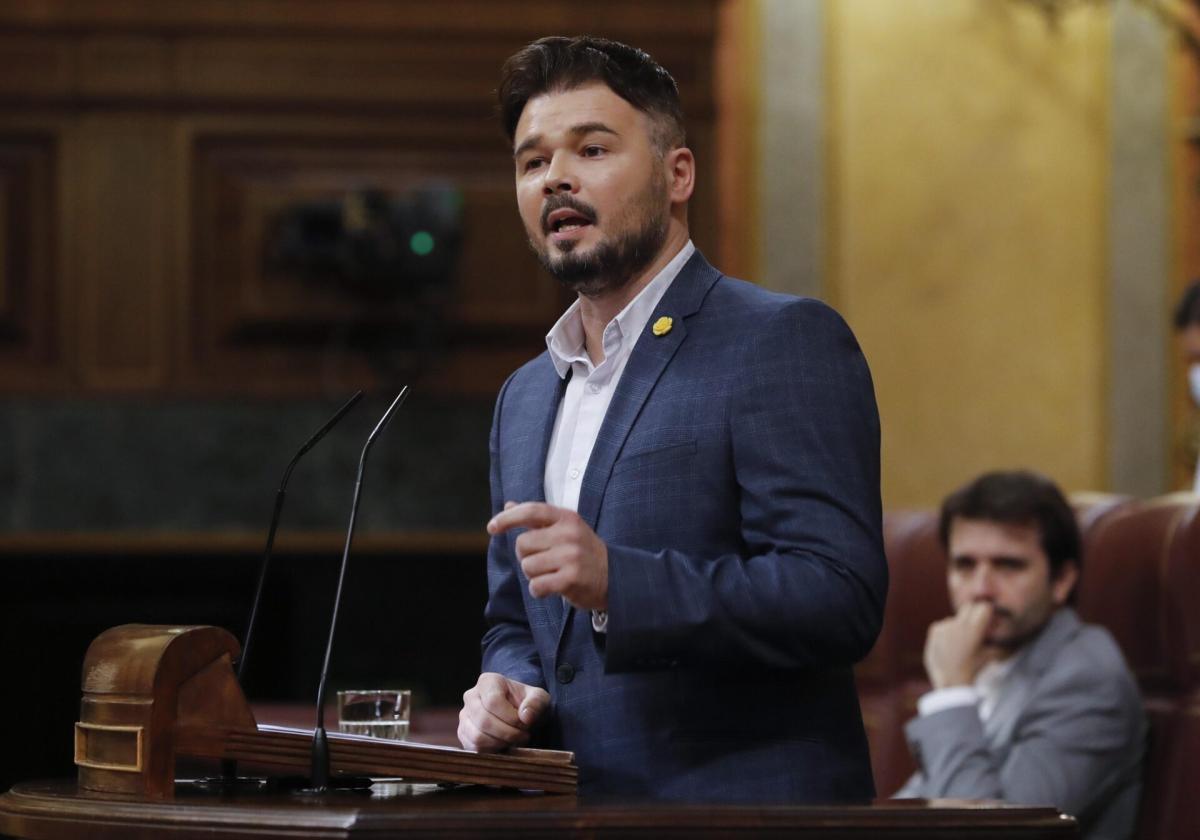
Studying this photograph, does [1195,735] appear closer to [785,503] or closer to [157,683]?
[785,503]

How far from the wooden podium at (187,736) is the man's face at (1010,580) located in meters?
1.55

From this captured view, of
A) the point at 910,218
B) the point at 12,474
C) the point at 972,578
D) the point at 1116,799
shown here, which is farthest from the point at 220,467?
the point at 1116,799

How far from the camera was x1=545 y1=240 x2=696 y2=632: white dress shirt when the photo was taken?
166 cm

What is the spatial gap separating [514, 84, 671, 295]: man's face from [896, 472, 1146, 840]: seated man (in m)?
1.26

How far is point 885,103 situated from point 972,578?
2556 millimetres

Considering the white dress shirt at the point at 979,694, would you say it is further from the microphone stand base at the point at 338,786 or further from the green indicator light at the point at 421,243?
the green indicator light at the point at 421,243

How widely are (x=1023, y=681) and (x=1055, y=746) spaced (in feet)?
0.51

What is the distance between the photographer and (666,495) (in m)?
1.53

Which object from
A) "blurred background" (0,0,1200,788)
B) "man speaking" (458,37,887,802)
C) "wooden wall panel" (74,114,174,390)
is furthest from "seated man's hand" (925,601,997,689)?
"wooden wall panel" (74,114,174,390)

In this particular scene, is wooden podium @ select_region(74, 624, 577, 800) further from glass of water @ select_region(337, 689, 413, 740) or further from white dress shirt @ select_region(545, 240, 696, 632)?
glass of water @ select_region(337, 689, 413, 740)

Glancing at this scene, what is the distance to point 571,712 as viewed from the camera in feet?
5.18

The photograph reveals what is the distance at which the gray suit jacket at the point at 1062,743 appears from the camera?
257cm

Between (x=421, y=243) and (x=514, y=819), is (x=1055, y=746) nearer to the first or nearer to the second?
(x=514, y=819)

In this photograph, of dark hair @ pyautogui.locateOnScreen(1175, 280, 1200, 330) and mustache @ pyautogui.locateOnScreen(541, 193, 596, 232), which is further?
dark hair @ pyautogui.locateOnScreen(1175, 280, 1200, 330)
